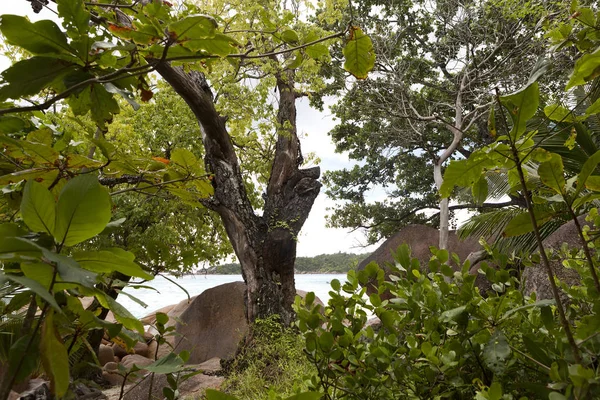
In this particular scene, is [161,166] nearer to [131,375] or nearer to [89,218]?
[131,375]

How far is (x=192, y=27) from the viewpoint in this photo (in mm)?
580

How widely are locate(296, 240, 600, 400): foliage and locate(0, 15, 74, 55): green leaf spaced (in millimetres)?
631

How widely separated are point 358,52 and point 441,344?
642 millimetres

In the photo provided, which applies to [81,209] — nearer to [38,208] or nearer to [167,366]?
[38,208]

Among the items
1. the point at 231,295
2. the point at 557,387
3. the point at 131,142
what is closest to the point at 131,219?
the point at 131,142

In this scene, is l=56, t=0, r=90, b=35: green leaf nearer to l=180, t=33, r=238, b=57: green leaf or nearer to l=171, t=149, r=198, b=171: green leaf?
l=180, t=33, r=238, b=57: green leaf

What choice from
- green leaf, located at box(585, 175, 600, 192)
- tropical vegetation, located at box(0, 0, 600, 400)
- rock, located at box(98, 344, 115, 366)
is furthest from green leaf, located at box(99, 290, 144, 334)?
rock, located at box(98, 344, 115, 366)

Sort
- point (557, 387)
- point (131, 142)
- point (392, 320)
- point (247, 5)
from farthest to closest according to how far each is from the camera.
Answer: point (131, 142)
point (247, 5)
point (392, 320)
point (557, 387)

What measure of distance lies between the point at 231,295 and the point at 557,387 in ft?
29.8

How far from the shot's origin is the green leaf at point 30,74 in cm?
55

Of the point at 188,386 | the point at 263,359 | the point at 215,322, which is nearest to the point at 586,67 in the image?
the point at 263,359

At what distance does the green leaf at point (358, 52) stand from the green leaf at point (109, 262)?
586 mm

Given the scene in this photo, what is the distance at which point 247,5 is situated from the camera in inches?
316

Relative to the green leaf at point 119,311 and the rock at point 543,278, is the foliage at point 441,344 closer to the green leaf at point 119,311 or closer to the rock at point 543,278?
the green leaf at point 119,311
